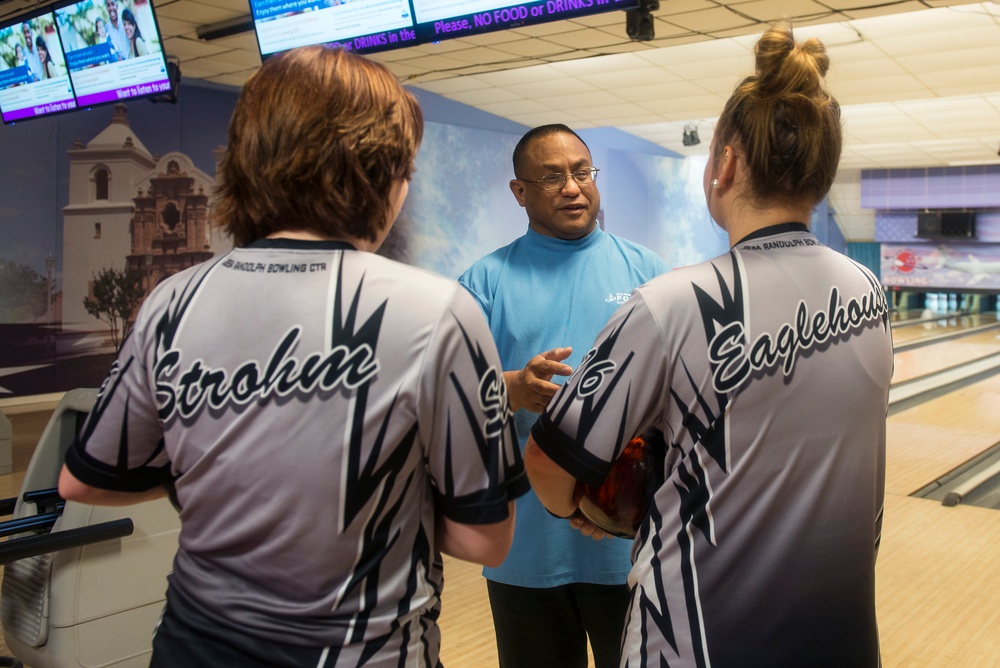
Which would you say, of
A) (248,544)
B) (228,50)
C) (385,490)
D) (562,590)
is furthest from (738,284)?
(228,50)

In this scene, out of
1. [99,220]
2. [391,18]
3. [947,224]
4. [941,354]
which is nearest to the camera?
[391,18]

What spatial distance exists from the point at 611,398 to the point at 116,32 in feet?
11.5

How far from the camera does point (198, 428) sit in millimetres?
842

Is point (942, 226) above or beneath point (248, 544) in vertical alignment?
beneath

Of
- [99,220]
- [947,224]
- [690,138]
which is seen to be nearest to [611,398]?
[99,220]

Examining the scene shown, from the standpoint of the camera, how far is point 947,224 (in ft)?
48.8

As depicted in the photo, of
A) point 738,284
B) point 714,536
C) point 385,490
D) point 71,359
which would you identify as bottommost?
point 71,359

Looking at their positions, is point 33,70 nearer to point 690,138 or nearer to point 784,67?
point 784,67

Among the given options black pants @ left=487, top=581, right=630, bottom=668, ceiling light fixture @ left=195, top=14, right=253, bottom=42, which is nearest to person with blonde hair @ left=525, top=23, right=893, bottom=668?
black pants @ left=487, top=581, right=630, bottom=668

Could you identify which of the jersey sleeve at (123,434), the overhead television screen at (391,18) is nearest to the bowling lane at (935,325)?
the overhead television screen at (391,18)

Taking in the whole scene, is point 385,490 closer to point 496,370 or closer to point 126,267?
point 496,370

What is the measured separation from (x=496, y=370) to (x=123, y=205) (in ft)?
21.6

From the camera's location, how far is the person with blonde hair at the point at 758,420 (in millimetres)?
929

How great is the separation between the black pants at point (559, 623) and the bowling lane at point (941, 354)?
696 cm
